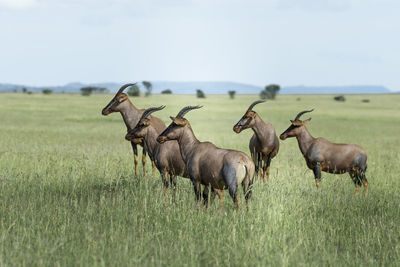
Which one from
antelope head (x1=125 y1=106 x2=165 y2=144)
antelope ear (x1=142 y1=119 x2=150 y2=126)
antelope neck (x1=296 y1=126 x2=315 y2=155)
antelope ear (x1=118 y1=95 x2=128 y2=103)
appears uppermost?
antelope ear (x1=118 y1=95 x2=128 y2=103)

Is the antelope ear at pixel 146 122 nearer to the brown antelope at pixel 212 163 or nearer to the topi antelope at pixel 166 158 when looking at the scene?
the topi antelope at pixel 166 158

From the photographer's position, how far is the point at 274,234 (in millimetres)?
7336

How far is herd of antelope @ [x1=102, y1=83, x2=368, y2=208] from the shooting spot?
7492 mm

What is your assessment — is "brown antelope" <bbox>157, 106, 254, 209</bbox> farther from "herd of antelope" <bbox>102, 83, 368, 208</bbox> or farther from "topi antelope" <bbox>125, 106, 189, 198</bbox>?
"topi antelope" <bbox>125, 106, 189, 198</bbox>

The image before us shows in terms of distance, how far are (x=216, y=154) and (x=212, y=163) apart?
0.54 feet

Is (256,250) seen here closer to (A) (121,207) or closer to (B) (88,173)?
(A) (121,207)

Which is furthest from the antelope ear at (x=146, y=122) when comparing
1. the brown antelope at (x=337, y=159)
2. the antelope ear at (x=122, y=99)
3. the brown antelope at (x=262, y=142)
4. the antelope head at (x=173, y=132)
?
the brown antelope at (x=337, y=159)

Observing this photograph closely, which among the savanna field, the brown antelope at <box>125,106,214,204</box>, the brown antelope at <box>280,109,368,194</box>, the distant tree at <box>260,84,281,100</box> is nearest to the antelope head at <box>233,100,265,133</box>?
the brown antelope at <box>280,109,368,194</box>

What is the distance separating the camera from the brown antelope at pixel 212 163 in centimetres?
738

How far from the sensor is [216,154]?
7.64 m

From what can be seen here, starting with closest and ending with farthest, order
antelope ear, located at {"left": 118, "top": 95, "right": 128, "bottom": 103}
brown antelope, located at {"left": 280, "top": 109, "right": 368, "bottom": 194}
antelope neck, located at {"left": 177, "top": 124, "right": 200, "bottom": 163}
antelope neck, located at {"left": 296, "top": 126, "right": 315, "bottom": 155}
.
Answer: antelope neck, located at {"left": 177, "top": 124, "right": 200, "bottom": 163} < brown antelope, located at {"left": 280, "top": 109, "right": 368, "bottom": 194} < antelope neck, located at {"left": 296, "top": 126, "right": 315, "bottom": 155} < antelope ear, located at {"left": 118, "top": 95, "right": 128, "bottom": 103}

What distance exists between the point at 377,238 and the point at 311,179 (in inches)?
200

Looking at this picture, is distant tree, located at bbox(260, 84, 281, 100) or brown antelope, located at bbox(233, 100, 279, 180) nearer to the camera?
brown antelope, located at bbox(233, 100, 279, 180)

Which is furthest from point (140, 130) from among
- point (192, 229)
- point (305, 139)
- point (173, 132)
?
point (305, 139)
